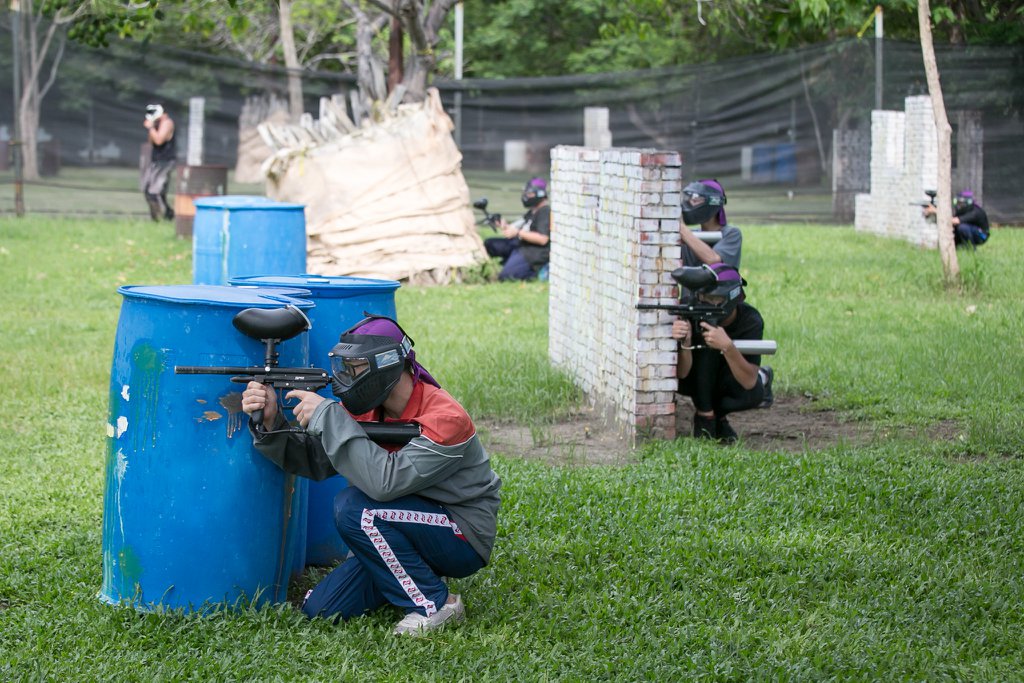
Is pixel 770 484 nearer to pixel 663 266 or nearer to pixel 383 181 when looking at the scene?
pixel 663 266

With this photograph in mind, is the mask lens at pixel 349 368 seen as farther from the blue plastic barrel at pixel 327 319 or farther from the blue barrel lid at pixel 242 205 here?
the blue barrel lid at pixel 242 205

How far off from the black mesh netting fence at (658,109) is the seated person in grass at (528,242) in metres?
5.42

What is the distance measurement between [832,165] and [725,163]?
5.38ft

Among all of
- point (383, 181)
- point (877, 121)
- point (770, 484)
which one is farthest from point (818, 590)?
point (877, 121)

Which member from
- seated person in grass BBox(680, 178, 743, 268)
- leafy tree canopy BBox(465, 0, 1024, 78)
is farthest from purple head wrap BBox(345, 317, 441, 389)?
leafy tree canopy BBox(465, 0, 1024, 78)

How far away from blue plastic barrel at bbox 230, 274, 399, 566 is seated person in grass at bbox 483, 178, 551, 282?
8.03 m

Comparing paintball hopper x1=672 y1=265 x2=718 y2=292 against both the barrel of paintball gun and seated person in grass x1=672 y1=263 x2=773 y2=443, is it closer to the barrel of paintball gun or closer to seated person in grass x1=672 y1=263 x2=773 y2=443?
seated person in grass x1=672 y1=263 x2=773 y2=443

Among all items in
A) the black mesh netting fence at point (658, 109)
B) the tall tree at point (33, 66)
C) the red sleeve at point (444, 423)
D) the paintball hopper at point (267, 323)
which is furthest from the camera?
the black mesh netting fence at point (658, 109)

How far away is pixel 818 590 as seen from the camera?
15.3ft

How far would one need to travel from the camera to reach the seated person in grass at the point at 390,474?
13.4 ft

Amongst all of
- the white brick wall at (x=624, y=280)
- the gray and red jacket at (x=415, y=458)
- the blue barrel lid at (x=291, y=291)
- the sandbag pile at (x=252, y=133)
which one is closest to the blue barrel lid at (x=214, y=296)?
the blue barrel lid at (x=291, y=291)

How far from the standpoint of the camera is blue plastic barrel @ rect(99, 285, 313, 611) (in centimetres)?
404

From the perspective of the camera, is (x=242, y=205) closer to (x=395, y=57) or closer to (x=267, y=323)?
(x=267, y=323)

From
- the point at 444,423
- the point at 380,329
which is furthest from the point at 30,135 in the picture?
the point at 444,423
